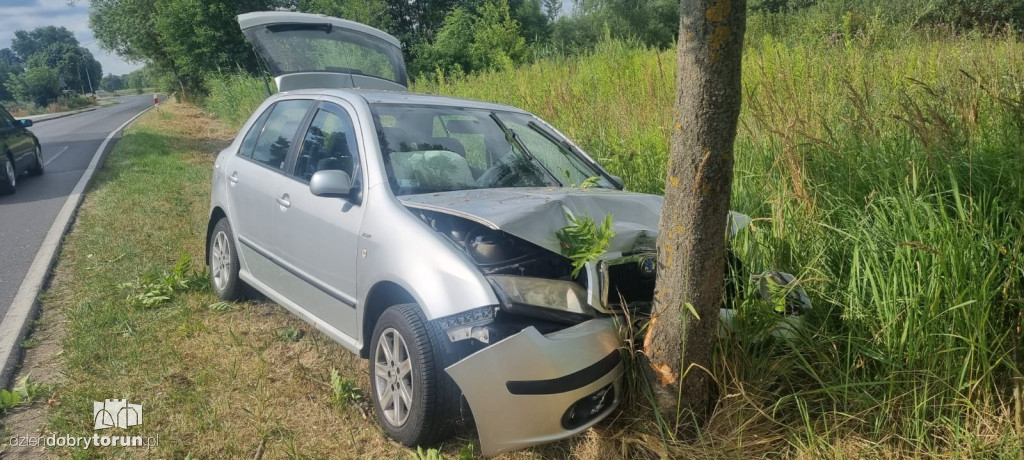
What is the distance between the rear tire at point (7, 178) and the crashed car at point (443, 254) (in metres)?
7.93

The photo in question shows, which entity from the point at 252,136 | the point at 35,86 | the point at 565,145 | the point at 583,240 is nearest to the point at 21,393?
the point at 252,136

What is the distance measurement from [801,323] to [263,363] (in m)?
3.02

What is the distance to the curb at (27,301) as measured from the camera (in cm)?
415

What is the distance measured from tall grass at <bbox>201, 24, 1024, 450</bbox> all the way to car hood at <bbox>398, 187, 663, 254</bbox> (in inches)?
23.5

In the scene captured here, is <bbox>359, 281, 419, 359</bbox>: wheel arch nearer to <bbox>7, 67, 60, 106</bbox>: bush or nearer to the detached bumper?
the detached bumper

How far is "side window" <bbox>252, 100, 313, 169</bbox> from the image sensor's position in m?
4.52

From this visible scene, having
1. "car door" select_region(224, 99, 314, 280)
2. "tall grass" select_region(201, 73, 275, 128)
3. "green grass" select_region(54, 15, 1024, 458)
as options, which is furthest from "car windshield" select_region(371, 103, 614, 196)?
"tall grass" select_region(201, 73, 275, 128)

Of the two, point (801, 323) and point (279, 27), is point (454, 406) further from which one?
point (279, 27)

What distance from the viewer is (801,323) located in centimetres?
321

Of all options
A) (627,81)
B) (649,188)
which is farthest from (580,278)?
(627,81)

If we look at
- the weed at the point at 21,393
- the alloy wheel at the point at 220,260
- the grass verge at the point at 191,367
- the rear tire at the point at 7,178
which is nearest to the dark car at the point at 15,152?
the rear tire at the point at 7,178

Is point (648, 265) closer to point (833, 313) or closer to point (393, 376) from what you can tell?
point (833, 313)

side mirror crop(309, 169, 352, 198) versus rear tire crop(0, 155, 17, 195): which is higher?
side mirror crop(309, 169, 352, 198)

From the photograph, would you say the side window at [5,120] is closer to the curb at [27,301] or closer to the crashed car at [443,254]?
the curb at [27,301]
